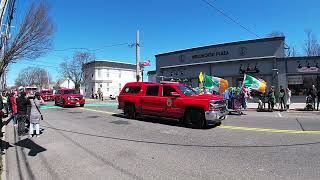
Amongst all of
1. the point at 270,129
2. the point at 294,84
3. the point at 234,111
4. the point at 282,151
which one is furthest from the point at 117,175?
the point at 294,84

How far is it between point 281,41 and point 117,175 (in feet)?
84.3

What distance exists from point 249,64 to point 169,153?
23477 millimetres

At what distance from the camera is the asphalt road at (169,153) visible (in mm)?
6699

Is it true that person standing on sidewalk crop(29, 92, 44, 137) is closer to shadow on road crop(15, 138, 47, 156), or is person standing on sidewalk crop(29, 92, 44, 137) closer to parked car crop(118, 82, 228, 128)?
shadow on road crop(15, 138, 47, 156)

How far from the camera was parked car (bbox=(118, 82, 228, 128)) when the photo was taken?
508 inches

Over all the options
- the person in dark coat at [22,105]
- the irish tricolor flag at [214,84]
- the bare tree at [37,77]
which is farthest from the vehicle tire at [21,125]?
the bare tree at [37,77]

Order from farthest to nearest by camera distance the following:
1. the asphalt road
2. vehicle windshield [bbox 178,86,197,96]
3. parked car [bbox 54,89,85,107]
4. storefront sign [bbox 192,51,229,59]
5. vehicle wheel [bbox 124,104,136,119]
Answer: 1. storefront sign [bbox 192,51,229,59]
2. parked car [bbox 54,89,85,107]
3. vehicle wheel [bbox 124,104,136,119]
4. vehicle windshield [bbox 178,86,197,96]
5. the asphalt road

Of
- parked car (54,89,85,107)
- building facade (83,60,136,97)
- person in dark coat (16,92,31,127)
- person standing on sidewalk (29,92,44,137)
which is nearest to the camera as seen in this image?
person standing on sidewalk (29,92,44,137)

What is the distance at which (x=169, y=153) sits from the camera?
8539 mm

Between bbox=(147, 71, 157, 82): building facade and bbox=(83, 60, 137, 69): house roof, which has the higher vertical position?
bbox=(83, 60, 137, 69): house roof

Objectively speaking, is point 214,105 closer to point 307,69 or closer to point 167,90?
point 167,90

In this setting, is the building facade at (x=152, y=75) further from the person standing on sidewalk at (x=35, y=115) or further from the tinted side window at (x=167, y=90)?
the person standing on sidewalk at (x=35, y=115)

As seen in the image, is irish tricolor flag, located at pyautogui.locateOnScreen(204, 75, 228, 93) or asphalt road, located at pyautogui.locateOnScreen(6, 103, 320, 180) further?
irish tricolor flag, located at pyautogui.locateOnScreen(204, 75, 228, 93)

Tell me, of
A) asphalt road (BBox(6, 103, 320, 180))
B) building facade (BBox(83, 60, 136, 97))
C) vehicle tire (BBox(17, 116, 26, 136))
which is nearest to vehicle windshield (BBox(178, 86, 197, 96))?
asphalt road (BBox(6, 103, 320, 180))
